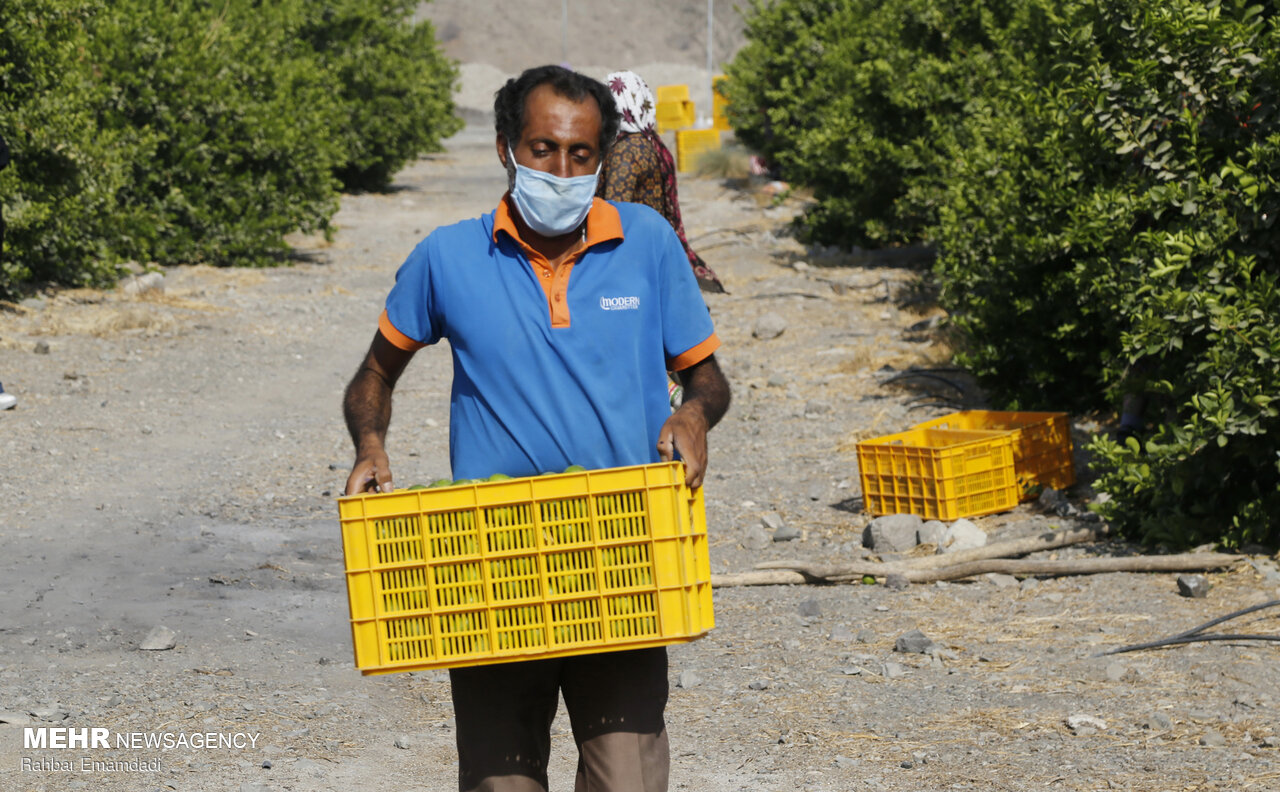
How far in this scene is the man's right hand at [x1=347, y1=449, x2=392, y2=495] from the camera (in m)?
2.71

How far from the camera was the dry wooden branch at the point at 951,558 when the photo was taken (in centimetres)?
633

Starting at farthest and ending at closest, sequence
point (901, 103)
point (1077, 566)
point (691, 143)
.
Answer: point (691, 143) → point (901, 103) → point (1077, 566)

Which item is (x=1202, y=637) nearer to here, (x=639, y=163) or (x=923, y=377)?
(x=639, y=163)

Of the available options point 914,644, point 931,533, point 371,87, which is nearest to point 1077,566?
point 931,533

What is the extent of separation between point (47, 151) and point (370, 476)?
11.2 m

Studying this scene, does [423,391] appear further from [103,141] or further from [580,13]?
[580,13]

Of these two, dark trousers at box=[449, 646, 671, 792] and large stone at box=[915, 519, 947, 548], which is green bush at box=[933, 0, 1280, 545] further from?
dark trousers at box=[449, 646, 671, 792]

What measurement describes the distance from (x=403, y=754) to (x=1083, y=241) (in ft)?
15.2

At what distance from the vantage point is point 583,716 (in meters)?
2.85

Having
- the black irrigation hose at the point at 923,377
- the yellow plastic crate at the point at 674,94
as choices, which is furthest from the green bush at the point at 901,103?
the yellow plastic crate at the point at 674,94

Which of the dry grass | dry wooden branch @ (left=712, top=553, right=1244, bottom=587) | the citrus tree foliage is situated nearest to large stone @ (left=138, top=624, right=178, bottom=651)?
dry wooden branch @ (left=712, top=553, right=1244, bottom=587)

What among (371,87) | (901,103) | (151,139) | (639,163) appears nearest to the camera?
(639,163)

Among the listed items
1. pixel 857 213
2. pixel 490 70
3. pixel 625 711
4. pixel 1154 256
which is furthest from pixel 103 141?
pixel 490 70

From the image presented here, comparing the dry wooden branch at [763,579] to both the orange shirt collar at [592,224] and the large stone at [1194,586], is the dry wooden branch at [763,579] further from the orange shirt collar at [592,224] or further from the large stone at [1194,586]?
the orange shirt collar at [592,224]
